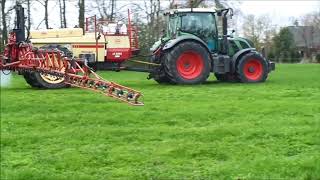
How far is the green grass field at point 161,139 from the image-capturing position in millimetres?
6242

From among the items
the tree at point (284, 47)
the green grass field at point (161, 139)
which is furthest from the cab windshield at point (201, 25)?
the tree at point (284, 47)

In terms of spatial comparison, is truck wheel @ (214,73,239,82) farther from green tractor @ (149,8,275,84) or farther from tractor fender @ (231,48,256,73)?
tractor fender @ (231,48,256,73)

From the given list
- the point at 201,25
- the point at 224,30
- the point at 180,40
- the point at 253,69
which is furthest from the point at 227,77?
the point at 180,40

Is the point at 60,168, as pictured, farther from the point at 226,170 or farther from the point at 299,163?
the point at 299,163

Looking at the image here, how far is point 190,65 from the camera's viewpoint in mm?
18469

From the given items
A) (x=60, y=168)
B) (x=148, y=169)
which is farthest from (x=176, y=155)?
(x=60, y=168)

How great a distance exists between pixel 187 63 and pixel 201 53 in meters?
0.57

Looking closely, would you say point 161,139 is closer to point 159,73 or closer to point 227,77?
point 159,73

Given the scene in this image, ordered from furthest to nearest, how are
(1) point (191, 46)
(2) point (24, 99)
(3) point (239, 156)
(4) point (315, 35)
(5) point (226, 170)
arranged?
(4) point (315, 35) < (1) point (191, 46) < (2) point (24, 99) < (3) point (239, 156) < (5) point (226, 170)

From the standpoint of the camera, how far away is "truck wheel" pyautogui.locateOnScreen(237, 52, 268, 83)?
1891cm

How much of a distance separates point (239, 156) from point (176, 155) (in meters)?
0.73

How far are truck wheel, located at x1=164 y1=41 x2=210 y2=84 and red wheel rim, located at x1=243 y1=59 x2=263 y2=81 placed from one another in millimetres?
1582

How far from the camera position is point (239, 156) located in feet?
22.5

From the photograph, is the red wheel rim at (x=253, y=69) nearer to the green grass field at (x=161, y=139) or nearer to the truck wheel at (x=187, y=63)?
the truck wheel at (x=187, y=63)
